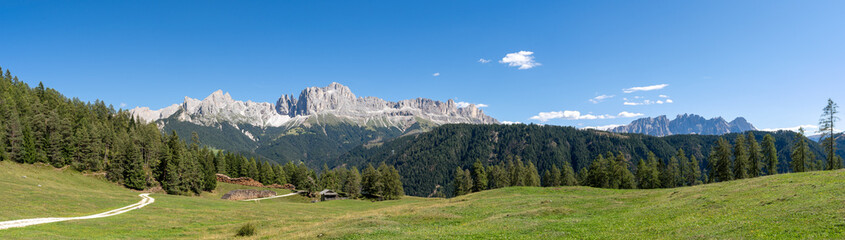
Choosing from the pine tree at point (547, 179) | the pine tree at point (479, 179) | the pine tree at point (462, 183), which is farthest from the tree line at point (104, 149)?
the pine tree at point (547, 179)

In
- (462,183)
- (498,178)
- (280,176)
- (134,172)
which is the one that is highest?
(134,172)

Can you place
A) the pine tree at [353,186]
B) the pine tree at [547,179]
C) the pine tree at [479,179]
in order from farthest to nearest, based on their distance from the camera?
the pine tree at [547,179] < the pine tree at [479,179] < the pine tree at [353,186]

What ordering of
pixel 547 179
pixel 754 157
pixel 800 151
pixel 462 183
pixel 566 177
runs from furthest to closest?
pixel 547 179, pixel 462 183, pixel 566 177, pixel 754 157, pixel 800 151

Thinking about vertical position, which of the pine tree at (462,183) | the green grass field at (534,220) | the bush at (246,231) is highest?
the green grass field at (534,220)

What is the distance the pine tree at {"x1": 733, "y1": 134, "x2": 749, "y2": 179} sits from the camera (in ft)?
299

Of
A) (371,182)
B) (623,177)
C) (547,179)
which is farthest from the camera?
(547,179)

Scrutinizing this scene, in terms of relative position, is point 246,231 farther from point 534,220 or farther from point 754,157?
point 754,157

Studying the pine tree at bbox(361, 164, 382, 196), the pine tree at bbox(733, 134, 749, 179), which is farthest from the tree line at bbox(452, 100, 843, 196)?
the pine tree at bbox(361, 164, 382, 196)

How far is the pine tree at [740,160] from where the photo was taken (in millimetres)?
91188

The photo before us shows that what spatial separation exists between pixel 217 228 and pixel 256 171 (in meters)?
93.5

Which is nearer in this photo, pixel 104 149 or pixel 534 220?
pixel 534 220

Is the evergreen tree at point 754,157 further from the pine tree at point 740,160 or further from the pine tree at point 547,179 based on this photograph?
the pine tree at point 547,179

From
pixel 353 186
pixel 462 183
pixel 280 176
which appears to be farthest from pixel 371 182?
pixel 280 176

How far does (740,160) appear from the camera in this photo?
91562 millimetres
